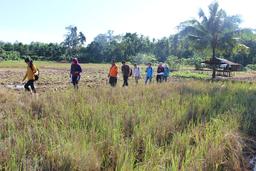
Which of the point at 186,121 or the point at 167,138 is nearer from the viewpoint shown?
the point at 167,138

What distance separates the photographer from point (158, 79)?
1570 cm

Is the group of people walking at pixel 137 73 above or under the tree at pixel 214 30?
under

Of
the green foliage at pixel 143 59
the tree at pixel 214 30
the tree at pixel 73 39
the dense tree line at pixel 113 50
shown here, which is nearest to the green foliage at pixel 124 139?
the tree at pixel 214 30

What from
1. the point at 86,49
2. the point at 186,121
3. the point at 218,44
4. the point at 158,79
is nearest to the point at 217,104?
the point at 186,121

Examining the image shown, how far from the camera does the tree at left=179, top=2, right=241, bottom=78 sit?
27.0 metres

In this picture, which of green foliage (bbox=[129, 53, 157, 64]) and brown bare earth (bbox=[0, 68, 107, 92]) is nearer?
brown bare earth (bbox=[0, 68, 107, 92])

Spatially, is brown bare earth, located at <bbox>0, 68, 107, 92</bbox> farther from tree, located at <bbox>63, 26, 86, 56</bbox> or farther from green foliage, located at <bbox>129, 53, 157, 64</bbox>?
tree, located at <bbox>63, 26, 86, 56</bbox>

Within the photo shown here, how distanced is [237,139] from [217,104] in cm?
288

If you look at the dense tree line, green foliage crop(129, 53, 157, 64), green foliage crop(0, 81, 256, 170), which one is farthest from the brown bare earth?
green foliage crop(129, 53, 157, 64)

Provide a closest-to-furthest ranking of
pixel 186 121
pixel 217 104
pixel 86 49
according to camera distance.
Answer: pixel 186 121 → pixel 217 104 → pixel 86 49

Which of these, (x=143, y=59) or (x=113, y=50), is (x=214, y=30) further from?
(x=113, y=50)

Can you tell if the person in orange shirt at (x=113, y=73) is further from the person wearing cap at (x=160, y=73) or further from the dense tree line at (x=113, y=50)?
the dense tree line at (x=113, y=50)

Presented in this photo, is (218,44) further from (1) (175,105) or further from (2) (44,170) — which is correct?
(2) (44,170)

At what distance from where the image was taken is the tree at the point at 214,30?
2697 cm
